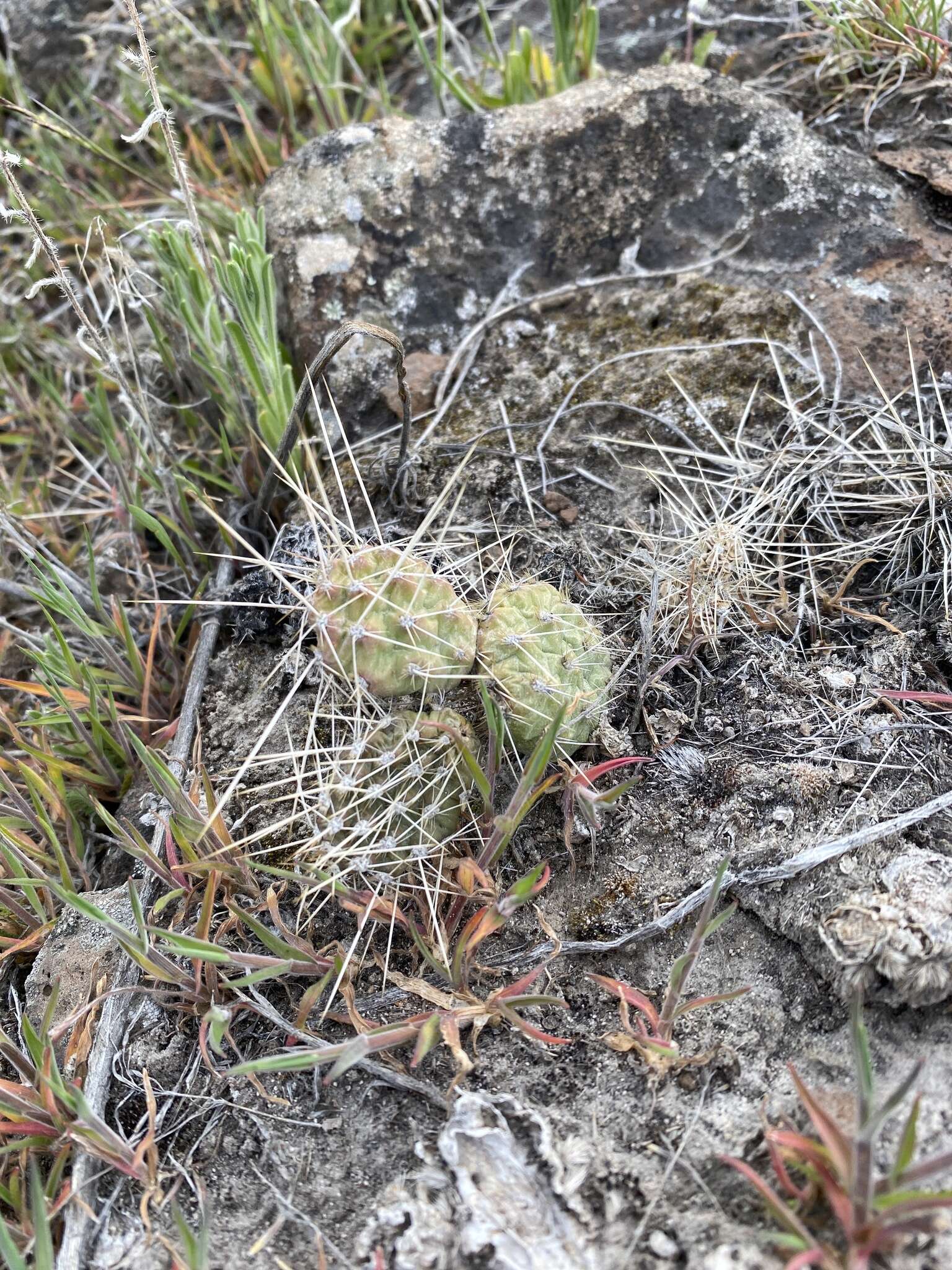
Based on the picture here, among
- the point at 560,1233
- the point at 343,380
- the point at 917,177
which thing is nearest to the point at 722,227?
the point at 917,177

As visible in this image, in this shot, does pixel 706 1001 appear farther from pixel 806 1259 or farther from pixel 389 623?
pixel 389 623

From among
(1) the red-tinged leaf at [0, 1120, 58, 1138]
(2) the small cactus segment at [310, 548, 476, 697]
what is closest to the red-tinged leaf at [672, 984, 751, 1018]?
(2) the small cactus segment at [310, 548, 476, 697]

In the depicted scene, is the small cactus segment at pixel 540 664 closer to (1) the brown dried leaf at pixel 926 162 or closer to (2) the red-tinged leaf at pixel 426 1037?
(2) the red-tinged leaf at pixel 426 1037

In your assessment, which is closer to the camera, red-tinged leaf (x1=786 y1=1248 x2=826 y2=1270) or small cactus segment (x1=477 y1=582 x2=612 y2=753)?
red-tinged leaf (x1=786 y1=1248 x2=826 y2=1270)

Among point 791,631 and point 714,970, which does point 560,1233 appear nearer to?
point 714,970

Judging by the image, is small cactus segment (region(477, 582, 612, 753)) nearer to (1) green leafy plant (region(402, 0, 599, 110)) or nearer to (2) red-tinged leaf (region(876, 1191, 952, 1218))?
(2) red-tinged leaf (region(876, 1191, 952, 1218))

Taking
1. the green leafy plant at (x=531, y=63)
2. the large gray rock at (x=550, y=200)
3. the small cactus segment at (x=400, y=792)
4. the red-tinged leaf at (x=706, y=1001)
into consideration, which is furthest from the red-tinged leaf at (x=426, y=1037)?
the green leafy plant at (x=531, y=63)
